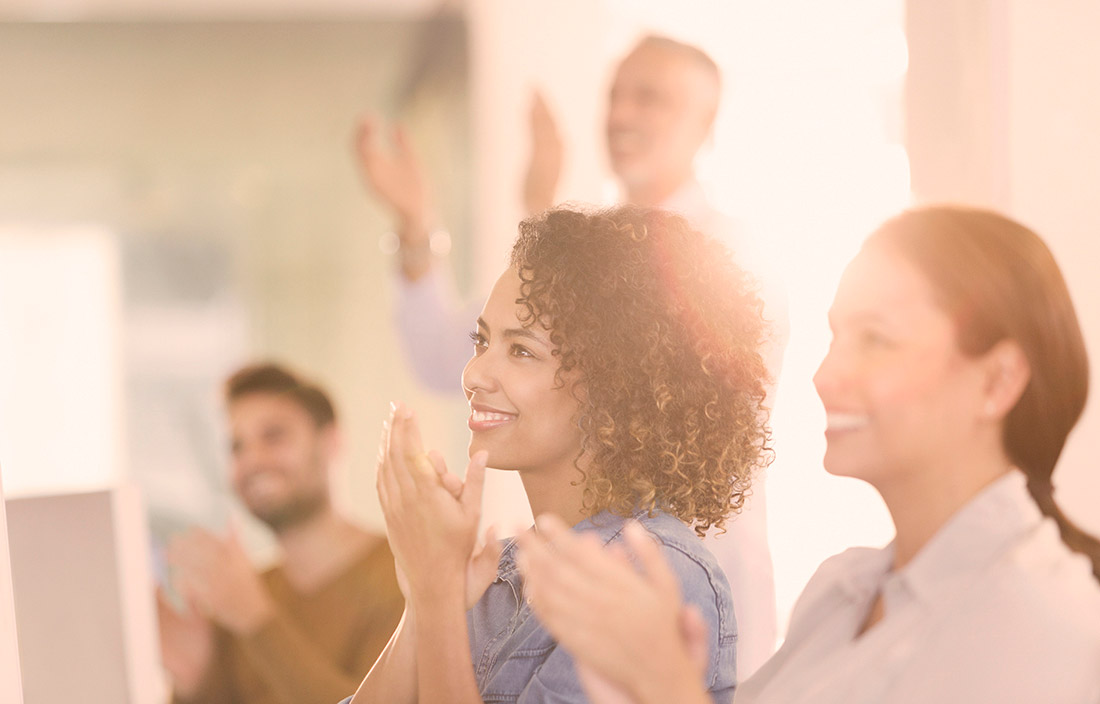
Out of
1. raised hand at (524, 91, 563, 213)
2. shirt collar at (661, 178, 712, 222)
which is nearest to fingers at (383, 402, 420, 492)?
shirt collar at (661, 178, 712, 222)

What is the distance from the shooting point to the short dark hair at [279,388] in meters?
2.25

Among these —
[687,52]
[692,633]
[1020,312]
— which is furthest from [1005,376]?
[687,52]

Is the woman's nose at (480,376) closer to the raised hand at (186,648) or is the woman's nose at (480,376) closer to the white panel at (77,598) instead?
the white panel at (77,598)

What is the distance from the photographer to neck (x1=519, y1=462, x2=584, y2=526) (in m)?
0.99

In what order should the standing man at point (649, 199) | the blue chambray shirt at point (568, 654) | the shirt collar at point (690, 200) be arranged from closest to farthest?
the blue chambray shirt at point (568, 654)
the standing man at point (649, 199)
the shirt collar at point (690, 200)

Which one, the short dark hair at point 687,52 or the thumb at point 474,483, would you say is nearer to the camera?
the thumb at point 474,483

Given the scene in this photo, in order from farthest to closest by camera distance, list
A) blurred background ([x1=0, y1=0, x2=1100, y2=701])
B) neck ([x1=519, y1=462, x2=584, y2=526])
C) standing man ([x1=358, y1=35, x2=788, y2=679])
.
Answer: blurred background ([x1=0, y1=0, x2=1100, y2=701]) → standing man ([x1=358, y1=35, x2=788, y2=679]) → neck ([x1=519, y1=462, x2=584, y2=526])

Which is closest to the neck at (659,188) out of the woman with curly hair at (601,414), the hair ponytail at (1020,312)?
the woman with curly hair at (601,414)

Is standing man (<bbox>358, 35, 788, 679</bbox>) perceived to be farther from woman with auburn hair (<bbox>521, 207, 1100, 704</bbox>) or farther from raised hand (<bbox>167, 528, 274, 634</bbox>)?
raised hand (<bbox>167, 528, 274, 634</bbox>)

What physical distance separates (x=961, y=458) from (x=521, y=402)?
0.36 metres

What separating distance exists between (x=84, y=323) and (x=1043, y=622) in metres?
4.26

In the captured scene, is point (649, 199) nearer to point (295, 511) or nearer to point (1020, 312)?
point (1020, 312)

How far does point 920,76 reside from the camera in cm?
159

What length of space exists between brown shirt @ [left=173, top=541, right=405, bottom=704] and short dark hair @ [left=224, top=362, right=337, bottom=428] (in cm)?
32
